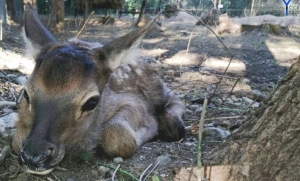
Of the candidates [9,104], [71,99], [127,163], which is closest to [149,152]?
[127,163]

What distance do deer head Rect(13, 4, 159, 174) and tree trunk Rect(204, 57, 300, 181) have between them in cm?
121

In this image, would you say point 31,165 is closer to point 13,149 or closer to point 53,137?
point 53,137

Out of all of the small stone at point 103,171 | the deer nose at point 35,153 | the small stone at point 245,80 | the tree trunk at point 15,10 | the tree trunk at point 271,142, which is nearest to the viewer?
the tree trunk at point 271,142

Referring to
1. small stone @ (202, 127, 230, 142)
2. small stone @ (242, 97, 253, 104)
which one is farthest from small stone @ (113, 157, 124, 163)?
small stone @ (242, 97, 253, 104)

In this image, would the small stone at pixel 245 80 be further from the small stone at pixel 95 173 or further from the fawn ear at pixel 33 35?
the small stone at pixel 95 173

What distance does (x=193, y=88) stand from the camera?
22.7 feet

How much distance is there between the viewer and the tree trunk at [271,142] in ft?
8.13

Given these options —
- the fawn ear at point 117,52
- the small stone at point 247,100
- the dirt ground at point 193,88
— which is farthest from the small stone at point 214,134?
the small stone at point 247,100

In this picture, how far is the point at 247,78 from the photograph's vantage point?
27.8 feet

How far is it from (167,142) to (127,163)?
110 centimetres

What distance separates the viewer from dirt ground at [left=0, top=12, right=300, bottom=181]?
3.33 metres

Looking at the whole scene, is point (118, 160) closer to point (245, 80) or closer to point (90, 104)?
point (90, 104)

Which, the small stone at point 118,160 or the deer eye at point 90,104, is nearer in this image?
the deer eye at point 90,104

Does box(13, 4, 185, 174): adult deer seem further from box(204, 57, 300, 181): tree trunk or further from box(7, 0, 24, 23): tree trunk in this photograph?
box(7, 0, 24, 23): tree trunk
